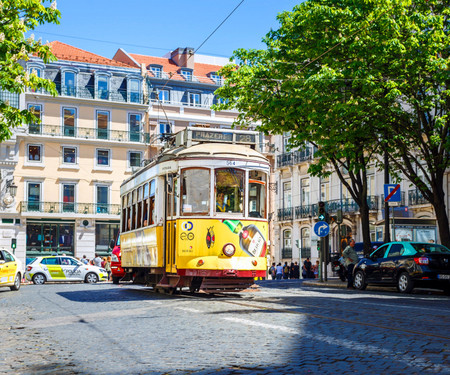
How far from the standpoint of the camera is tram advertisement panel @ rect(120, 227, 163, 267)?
18344 millimetres

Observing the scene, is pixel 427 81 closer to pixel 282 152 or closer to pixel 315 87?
pixel 315 87

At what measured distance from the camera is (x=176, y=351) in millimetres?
8164

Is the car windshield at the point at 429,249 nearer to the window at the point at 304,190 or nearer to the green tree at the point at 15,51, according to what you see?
the green tree at the point at 15,51

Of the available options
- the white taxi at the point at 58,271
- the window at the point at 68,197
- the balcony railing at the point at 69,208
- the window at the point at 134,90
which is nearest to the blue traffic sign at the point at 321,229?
the white taxi at the point at 58,271

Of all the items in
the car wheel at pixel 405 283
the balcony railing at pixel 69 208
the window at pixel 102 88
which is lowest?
the car wheel at pixel 405 283

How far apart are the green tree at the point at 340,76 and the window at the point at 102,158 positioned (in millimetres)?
33575

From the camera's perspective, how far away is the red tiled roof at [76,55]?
6175 cm

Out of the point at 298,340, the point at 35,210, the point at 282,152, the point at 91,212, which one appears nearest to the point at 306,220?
the point at 282,152

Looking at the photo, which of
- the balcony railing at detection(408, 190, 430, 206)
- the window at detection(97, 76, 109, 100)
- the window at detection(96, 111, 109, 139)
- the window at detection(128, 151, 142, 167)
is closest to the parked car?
the balcony railing at detection(408, 190, 430, 206)

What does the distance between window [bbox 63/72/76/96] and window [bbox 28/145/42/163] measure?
5051 millimetres

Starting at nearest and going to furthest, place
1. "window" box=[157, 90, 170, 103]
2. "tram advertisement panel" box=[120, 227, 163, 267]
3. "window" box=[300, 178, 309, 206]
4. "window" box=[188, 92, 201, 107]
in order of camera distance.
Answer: "tram advertisement panel" box=[120, 227, 163, 267] < "window" box=[300, 178, 309, 206] < "window" box=[157, 90, 170, 103] < "window" box=[188, 92, 201, 107]

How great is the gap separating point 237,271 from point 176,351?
876cm

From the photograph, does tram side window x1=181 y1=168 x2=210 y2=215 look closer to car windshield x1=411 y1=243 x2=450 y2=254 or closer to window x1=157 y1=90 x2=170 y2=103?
car windshield x1=411 y1=243 x2=450 y2=254

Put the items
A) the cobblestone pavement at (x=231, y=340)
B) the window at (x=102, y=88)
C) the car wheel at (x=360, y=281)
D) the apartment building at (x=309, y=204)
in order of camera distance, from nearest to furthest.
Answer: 1. the cobblestone pavement at (x=231, y=340)
2. the car wheel at (x=360, y=281)
3. the apartment building at (x=309, y=204)
4. the window at (x=102, y=88)
